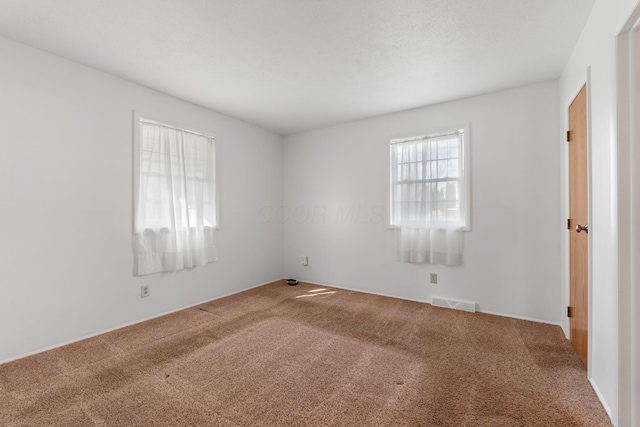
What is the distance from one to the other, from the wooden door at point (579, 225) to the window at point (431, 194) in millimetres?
1038

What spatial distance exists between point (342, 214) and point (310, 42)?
8.63ft

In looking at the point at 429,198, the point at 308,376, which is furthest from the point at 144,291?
the point at 429,198

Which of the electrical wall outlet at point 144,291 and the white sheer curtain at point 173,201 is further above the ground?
the white sheer curtain at point 173,201

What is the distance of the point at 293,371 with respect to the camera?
6.81 ft

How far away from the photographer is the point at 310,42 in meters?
2.30

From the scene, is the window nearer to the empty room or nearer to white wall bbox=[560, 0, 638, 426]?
the empty room

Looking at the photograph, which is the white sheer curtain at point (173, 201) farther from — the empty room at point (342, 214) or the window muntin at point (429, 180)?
the window muntin at point (429, 180)

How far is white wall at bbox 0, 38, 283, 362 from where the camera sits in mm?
2234

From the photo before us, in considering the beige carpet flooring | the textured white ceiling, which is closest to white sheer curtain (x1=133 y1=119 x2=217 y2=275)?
the textured white ceiling

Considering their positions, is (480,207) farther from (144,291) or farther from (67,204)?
(67,204)

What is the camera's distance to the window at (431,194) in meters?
3.46
